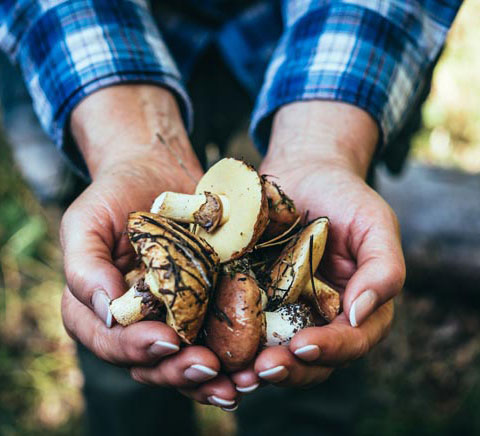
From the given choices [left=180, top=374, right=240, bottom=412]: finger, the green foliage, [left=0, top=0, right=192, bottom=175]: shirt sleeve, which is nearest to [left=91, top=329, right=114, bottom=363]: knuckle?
[left=180, top=374, right=240, bottom=412]: finger

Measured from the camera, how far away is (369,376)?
2857 mm

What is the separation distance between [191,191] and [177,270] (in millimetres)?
566

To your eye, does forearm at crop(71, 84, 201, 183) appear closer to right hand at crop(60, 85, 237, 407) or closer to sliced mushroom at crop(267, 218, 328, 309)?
right hand at crop(60, 85, 237, 407)

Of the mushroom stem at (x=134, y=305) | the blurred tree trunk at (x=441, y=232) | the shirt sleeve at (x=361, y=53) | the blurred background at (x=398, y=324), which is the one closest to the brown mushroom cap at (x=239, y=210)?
the mushroom stem at (x=134, y=305)

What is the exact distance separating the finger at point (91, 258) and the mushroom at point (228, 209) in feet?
0.50

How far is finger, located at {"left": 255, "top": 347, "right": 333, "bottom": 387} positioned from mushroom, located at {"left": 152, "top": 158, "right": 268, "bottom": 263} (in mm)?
277

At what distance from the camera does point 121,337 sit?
1162mm

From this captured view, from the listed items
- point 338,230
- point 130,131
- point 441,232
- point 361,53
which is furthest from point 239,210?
point 441,232

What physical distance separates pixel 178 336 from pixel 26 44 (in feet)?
4.02

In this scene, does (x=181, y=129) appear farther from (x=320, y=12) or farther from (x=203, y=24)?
(x=320, y=12)

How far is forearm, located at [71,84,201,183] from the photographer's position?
163cm

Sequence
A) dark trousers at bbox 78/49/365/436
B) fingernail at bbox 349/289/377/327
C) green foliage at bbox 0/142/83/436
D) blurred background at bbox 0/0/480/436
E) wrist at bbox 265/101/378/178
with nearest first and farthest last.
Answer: fingernail at bbox 349/289/377/327, wrist at bbox 265/101/378/178, dark trousers at bbox 78/49/365/436, blurred background at bbox 0/0/480/436, green foliage at bbox 0/142/83/436

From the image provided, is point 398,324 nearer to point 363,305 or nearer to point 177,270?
point 363,305

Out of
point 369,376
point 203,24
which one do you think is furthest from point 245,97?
point 369,376
